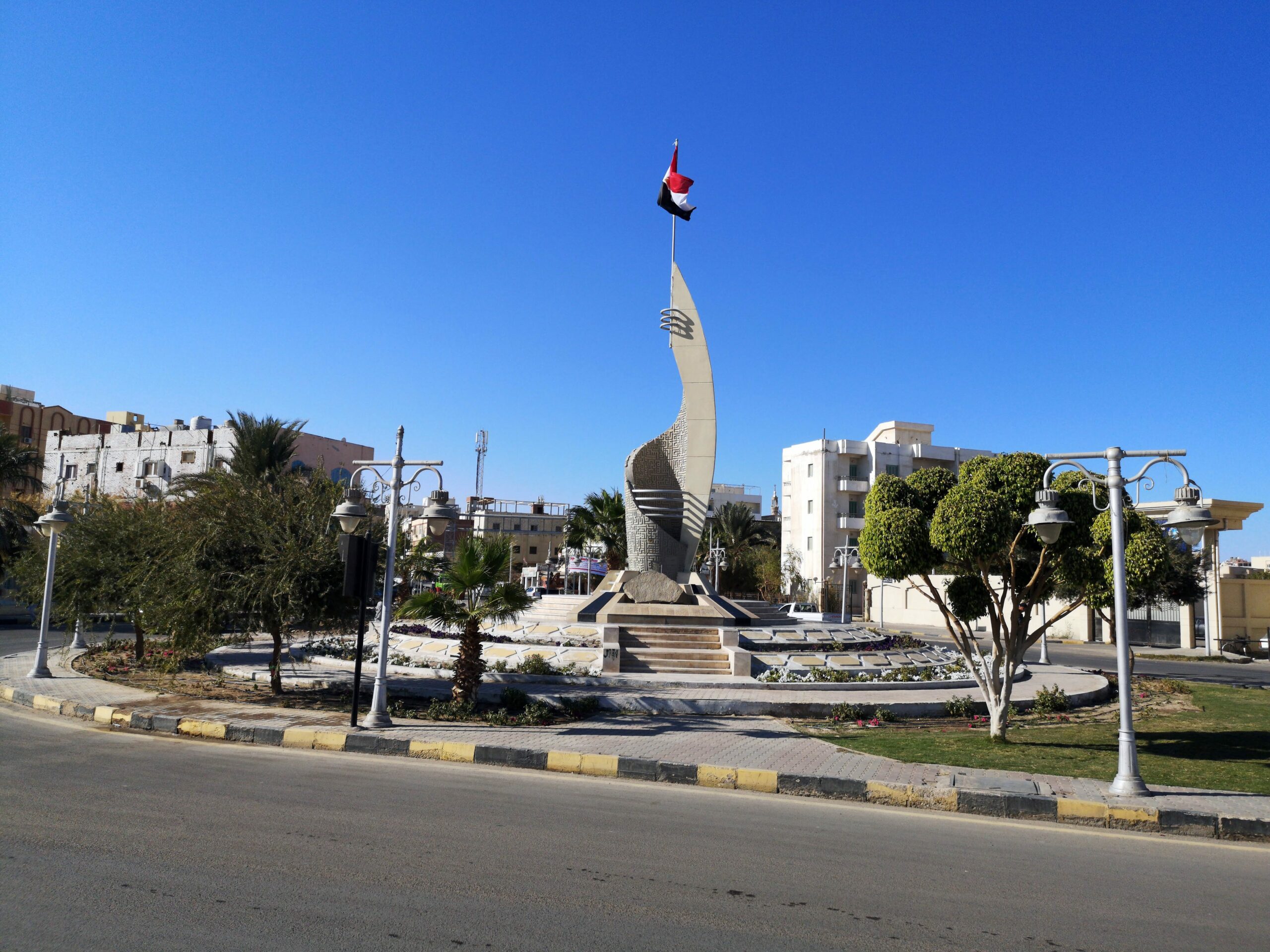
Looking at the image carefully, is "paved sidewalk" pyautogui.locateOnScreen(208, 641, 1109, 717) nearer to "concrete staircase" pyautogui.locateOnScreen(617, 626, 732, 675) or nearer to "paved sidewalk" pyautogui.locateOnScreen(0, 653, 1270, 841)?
"paved sidewalk" pyautogui.locateOnScreen(0, 653, 1270, 841)

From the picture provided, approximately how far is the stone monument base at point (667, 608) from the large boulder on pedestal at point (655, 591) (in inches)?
0.8

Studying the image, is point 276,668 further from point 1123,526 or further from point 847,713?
point 1123,526

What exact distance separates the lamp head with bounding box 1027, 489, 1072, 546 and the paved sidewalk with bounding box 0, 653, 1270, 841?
2760mm

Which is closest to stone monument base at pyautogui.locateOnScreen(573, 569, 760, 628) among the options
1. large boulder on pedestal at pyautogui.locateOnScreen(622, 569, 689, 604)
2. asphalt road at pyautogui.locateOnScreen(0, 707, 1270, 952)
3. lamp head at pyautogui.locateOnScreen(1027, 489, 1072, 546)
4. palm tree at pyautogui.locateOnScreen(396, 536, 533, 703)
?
large boulder on pedestal at pyautogui.locateOnScreen(622, 569, 689, 604)

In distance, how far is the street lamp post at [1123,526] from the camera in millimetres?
8547

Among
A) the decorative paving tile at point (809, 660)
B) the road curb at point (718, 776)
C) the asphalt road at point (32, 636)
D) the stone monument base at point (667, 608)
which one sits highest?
the stone monument base at point (667, 608)

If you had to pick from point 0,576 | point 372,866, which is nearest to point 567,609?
point 372,866

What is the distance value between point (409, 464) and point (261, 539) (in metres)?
2.98

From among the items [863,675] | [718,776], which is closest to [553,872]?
[718,776]

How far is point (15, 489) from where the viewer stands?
3662 cm

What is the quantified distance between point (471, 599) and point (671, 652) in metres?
6.89

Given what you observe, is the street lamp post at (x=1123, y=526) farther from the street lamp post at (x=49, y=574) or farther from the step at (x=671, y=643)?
the street lamp post at (x=49, y=574)

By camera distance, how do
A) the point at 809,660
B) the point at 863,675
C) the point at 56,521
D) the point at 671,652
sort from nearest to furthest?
the point at 56,521 → the point at 863,675 → the point at 671,652 → the point at 809,660

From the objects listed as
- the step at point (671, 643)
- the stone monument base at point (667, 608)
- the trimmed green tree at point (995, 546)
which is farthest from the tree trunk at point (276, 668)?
the trimmed green tree at point (995, 546)
